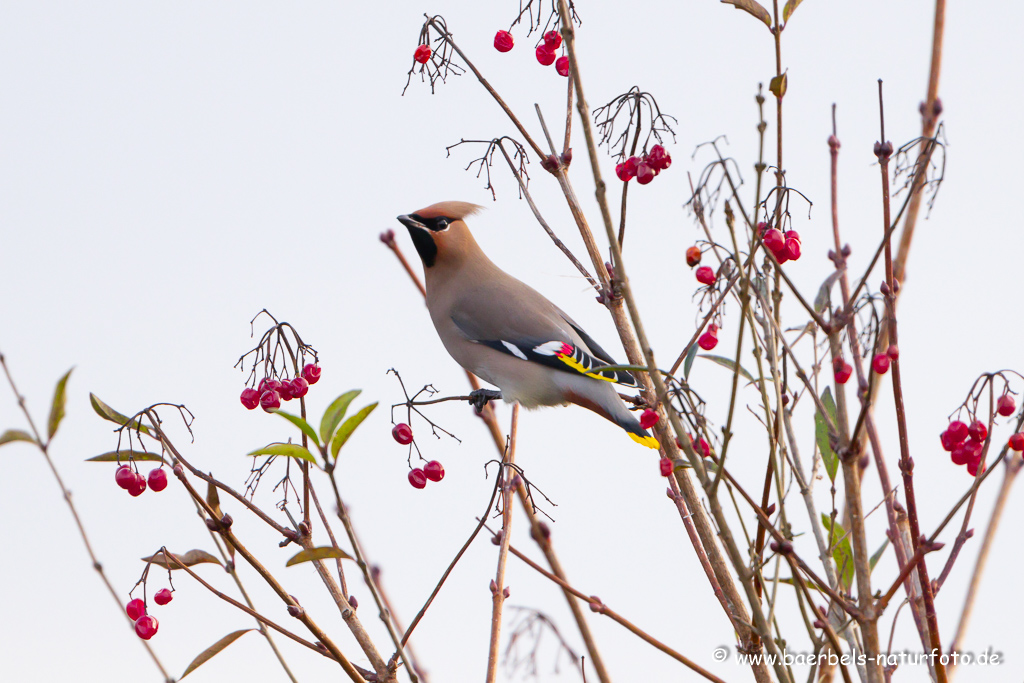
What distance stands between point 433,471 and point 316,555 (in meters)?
0.72

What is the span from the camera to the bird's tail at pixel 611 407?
7.95 ft

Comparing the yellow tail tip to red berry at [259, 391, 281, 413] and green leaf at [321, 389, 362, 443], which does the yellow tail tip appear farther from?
green leaf at [321, 389, 362, 443]

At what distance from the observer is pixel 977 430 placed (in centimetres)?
169

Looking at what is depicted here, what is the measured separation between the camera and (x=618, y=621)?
129 centimetres

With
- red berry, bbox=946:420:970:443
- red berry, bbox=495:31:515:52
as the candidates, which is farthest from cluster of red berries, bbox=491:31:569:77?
red berry, bbox=946:420:970:443

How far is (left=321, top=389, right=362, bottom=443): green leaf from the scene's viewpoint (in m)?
1.31

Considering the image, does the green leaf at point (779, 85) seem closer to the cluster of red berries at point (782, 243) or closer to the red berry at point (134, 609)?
the cluster of red berries at point (782, 243)

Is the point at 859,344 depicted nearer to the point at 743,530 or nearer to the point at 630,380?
the point at 743,530

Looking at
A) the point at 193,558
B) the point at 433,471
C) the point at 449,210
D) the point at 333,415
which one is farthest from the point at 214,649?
the point at 449,210

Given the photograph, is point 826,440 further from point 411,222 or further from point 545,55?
point 411,222

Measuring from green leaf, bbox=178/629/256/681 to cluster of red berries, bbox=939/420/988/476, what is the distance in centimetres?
121

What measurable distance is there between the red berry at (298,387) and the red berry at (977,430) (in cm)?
112

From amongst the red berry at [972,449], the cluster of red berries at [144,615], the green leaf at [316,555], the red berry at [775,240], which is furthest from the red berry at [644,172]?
the cluster of red berries at [144,615]

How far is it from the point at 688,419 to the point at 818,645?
326 millimetres
